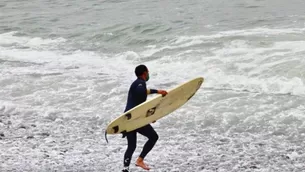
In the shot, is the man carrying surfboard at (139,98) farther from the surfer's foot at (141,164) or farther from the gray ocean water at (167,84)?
the gray ocean water at (167,84)

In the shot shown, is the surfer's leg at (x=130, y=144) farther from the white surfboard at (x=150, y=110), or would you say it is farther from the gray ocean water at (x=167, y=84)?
the gray ocean water at (x=167, y=84)

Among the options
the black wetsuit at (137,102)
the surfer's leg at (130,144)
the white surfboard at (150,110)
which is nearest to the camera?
the black wetsuit at (137,102)

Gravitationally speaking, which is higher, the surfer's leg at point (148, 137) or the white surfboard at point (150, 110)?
the white surfboard at point (150, 110)

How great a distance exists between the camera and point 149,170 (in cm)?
883

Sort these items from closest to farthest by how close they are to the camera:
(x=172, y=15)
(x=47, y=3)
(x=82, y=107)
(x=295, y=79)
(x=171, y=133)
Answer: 1. (x=171, y=133)
2. (x=82, y=107)
3. (x=295, y=79)
4. (x=172, y=15)
5. (x=47, y=3)

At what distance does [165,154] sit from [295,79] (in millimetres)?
6222

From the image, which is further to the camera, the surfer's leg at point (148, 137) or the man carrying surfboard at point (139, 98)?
the surfer's leg at point (148, 137)

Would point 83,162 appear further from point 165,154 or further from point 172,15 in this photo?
point 172,15

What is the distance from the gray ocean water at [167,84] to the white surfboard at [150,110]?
2.92 ft

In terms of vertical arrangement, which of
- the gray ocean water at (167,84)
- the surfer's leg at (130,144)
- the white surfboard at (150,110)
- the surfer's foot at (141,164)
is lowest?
the gray ocean water at (167,84)

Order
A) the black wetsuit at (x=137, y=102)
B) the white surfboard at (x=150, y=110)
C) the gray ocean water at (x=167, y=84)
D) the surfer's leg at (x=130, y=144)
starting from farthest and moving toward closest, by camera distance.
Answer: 1. the gray ocean water at (x=167, y=84)
2. the surfer's leg at (x=130, y=144)
3. the white surfboard at (x=150, y=110)
4. the black wetsuit at (x=137, y=102)

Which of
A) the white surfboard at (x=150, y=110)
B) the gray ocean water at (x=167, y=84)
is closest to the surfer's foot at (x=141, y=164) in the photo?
the gray ocean water at (x=167, y=84)

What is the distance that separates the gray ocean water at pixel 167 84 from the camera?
9555mm

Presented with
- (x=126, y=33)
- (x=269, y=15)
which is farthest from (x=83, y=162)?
(x=269, y=15)
